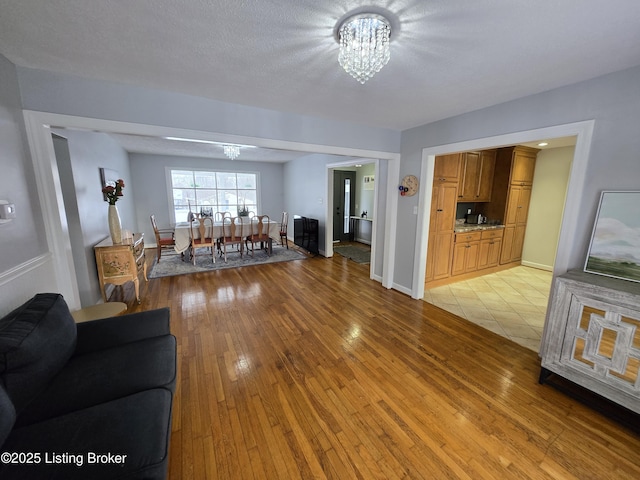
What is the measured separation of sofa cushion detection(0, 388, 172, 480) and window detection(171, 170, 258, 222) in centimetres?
650

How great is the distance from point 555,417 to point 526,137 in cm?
225

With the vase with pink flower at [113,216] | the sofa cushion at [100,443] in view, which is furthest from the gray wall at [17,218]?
the vase with pink flower at [113,216]

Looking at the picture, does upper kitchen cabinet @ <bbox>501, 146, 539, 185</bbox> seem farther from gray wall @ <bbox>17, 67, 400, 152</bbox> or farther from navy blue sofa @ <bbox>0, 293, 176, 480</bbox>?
navy blue sofa @ <bbox>0, 293, 176, 480</bbox>

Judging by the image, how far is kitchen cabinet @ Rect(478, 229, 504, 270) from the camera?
4.36m

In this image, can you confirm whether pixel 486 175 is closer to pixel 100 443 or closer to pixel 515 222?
pixel 515 222

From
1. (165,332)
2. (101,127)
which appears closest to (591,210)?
(165,332)

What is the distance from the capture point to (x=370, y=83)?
205cm

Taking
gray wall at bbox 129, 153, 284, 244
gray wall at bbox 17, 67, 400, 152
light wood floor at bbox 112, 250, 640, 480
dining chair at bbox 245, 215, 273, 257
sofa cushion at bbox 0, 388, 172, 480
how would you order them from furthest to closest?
gray wall at bbox 129, 153, 284, 244, dining chair at bbox 245, 215, 273, 257, gray wall at bbox 17, 67, 400, 152, light wood floor at bbox 112, 250, 640, 480, sofa cushion at bbox 0, 388, 172, 480

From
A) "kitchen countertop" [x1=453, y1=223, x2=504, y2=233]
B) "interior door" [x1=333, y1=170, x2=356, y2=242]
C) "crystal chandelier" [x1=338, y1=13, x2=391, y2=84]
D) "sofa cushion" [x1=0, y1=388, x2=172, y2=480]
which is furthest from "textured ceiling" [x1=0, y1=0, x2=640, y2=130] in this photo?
"interior door" [x1=333, y1=170, x2=356, y2=242]

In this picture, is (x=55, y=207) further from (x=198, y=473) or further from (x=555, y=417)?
(x=555, y=417)

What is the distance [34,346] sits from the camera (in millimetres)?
1225

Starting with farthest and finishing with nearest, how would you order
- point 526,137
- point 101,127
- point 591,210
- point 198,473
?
1. point 526,137
2. point 101,127
3. point 591,210
4. point 198,473

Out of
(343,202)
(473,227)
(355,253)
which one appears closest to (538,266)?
(473,227)

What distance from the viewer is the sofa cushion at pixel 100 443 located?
878 millimetres
